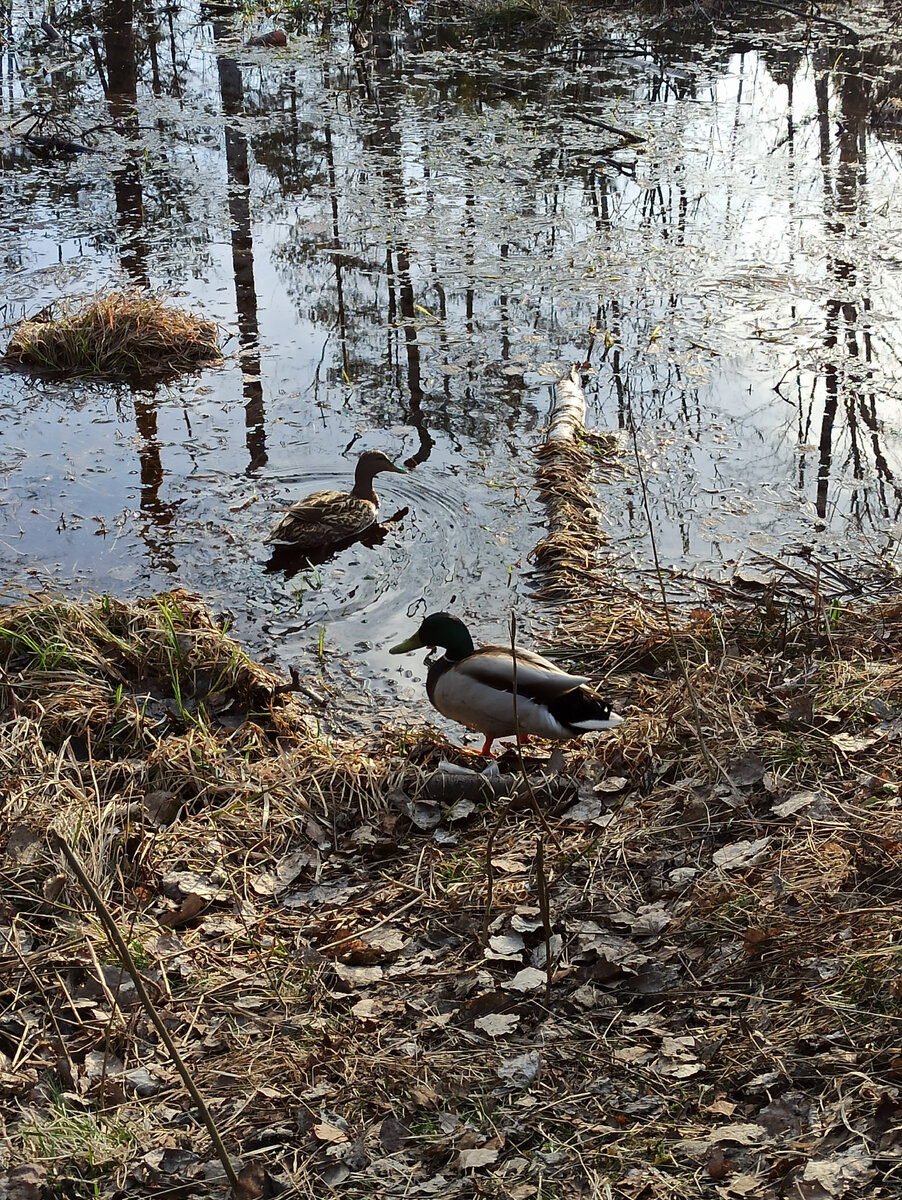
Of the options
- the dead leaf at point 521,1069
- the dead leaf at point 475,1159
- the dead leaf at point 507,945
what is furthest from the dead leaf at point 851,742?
the dead leaf at point 475,1159

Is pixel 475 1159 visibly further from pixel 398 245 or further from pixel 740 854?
pixel 398 245

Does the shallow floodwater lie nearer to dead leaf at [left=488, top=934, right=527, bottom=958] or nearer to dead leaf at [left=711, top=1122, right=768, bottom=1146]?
dead leaf at [left=488, top=934, right=527, bottom=958]

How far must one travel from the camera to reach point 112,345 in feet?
23.4

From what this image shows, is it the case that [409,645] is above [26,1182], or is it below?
above

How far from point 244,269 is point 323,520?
12.4 feet

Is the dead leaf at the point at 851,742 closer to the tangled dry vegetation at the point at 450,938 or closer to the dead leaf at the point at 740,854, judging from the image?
the tangled dry vegetation at the point at 450,938

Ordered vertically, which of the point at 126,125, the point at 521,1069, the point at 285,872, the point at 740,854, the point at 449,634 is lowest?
the point at 285,872

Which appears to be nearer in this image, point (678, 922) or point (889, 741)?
point (678, 922)

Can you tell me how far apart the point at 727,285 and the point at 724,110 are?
16.6 feet

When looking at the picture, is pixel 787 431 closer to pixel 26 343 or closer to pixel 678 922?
pixel 678 922

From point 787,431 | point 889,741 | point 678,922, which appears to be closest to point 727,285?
point 787,431

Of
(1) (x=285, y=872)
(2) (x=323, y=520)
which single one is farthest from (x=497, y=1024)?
(2) (x=323, y=520)

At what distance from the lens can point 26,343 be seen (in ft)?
23.5

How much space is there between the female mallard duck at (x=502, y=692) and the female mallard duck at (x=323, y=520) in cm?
138
